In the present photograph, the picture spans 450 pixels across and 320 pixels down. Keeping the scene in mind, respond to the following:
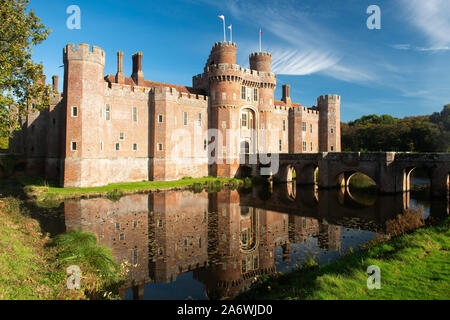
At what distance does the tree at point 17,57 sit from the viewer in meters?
14.0

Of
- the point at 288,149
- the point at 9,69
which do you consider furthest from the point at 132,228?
the point at 288,149

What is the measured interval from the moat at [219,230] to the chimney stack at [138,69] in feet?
56.4

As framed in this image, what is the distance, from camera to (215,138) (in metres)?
37.3

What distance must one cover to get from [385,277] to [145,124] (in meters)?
30.2

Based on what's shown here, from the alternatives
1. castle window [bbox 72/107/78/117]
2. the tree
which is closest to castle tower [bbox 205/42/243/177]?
castle window [bbox 72/107/78/117]

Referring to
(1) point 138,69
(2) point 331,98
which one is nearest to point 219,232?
(1) point 138,69

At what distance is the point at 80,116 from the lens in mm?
26906

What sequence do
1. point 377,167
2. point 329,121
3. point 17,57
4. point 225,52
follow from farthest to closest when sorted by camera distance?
point 329,121 < point 225,52 < point 377,167 < point 17,57

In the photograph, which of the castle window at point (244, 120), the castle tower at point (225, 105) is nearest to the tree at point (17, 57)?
the castle tower at point (225, 105)

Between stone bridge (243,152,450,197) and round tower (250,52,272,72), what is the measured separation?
13543mm

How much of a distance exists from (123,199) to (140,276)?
14.5 metres

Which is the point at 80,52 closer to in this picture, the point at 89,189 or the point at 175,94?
the point at 175,94

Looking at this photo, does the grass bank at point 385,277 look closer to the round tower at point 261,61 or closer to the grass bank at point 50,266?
the grass bank at point 50,266

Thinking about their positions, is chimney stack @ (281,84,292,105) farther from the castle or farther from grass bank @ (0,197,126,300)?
grass bank @ (0,197,126,300)
